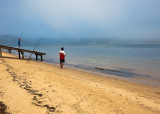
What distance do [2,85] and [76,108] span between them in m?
3.39

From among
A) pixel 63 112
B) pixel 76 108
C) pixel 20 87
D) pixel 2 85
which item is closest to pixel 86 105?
pixel 76 108

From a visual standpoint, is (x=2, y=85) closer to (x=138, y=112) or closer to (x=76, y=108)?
(x=76, y=108)

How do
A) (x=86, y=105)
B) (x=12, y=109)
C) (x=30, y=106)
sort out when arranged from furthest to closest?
(x=86, y=105) → (x=30, y=106) → (x=12, y=109)

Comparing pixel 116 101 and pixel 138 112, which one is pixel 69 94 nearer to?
pixel 116 101

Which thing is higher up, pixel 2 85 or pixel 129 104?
pixel 2 85

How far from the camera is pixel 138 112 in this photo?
430 cm

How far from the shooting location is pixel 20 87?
500 cm

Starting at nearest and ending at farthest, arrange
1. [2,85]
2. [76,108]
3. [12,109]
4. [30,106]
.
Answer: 1. [12,109]
2. [30,106]
3. [76,108]
4. [2,85]

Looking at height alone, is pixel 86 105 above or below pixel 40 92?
below

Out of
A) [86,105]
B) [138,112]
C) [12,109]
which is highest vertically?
[12,109]

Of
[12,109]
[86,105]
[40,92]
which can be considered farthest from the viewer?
[40,92]

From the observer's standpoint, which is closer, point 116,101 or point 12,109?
point 12,109

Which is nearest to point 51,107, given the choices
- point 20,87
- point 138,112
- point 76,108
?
point 76,108

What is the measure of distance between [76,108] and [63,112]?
1.68 ft
